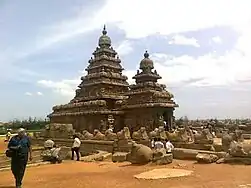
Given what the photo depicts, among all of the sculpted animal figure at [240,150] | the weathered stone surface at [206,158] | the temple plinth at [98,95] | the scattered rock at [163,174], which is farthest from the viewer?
the temple plinth at [98,95]

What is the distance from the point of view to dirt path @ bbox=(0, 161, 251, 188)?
885 centimetres

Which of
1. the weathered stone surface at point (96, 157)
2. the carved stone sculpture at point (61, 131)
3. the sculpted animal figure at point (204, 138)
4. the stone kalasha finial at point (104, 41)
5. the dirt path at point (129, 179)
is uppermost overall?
the stone kalasha finial at point (104, 41)

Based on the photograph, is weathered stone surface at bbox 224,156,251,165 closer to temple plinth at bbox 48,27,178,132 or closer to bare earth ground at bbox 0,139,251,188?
bare earth ground at bbox 0,139,251,188

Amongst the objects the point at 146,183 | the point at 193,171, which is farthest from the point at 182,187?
the point at 193,171

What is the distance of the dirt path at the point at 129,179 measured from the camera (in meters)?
8.85

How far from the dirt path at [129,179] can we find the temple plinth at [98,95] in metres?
16.2

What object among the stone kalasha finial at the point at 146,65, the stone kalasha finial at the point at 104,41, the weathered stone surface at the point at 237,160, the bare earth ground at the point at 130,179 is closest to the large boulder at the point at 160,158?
the bare earth ground at the point at 130,179

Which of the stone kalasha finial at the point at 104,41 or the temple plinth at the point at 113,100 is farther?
the stone kalasha finial at the point at 104,41

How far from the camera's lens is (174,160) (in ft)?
47.5

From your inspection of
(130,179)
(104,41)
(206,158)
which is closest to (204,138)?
(206,158)

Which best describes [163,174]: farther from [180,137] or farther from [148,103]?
[148,103]

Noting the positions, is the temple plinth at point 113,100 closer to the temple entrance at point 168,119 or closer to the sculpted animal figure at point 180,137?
the temple entrance at point 168,119

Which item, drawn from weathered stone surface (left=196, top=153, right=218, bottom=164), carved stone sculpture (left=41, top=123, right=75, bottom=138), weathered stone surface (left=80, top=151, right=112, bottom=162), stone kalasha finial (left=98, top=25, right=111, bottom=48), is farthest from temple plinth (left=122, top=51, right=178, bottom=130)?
weathered stone surface (left=196, top=153, right=218, bottom=164)

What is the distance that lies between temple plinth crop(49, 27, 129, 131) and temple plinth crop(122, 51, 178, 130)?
5.15ft
